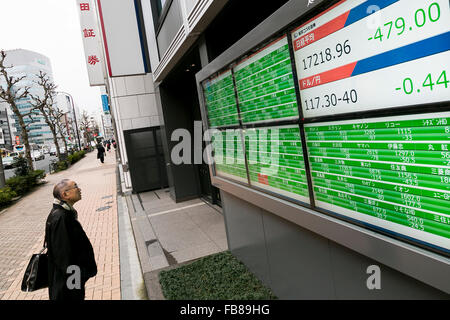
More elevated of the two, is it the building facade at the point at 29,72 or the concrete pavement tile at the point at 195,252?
the building facade at the point at 29,72

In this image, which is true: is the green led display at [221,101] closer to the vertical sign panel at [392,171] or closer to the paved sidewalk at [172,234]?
the vertical sign panel at [392,171]

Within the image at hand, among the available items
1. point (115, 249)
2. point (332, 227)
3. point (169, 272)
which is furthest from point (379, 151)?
point (115, 249)

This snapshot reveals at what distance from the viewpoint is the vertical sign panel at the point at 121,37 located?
26.6 ft

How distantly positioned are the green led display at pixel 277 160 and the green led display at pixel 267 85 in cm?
16

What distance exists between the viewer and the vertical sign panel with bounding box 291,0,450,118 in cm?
163

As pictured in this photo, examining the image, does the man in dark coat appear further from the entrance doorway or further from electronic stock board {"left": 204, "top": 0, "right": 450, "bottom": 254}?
the entrance doorway

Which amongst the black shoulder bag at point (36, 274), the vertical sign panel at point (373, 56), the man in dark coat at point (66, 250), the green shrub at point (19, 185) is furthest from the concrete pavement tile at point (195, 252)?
the green shrub at point (19, 185)

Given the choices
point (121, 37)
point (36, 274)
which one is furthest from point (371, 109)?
point (121, 37)

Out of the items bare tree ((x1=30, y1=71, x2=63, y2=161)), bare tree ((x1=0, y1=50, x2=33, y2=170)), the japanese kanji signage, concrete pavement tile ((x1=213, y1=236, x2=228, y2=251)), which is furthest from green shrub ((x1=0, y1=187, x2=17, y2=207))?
concrete pavement tile ((x1=213, y1=236, x2=228, y2=251))

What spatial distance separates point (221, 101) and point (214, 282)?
8.15 feet

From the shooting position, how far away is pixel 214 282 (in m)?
4.54

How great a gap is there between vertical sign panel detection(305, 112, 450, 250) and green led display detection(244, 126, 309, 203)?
0.33 m

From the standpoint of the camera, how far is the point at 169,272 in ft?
16.7
